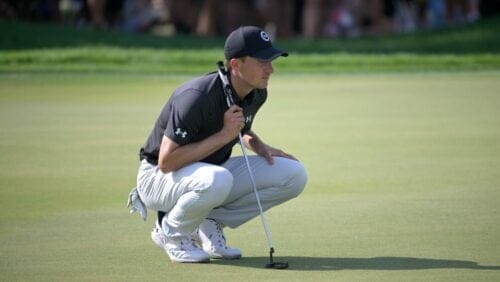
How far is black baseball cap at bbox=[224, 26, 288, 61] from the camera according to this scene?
24.2ft

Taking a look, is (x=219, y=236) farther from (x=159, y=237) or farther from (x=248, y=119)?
(x=248, y=119)

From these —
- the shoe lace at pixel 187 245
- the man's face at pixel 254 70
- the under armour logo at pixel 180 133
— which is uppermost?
the man's face at pixel 254 70

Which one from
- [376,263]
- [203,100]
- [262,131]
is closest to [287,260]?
[376,263]

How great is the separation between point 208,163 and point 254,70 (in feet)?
2.02

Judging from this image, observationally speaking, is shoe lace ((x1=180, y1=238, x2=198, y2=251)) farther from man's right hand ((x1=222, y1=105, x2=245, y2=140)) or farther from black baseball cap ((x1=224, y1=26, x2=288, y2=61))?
black baseball cap ((x1=224, y1=26, x2=288, y2=61))

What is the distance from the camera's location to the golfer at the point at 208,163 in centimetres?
738

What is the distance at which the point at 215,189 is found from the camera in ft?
24.2

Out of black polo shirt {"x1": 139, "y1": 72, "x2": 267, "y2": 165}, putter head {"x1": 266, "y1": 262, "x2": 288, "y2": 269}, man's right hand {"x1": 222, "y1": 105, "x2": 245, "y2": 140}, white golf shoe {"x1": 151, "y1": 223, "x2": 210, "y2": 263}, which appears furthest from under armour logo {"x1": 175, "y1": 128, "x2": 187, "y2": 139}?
putter head {"x1": 266, "y1": 262, "x2": 288, "y2": 269}

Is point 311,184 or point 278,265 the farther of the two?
point 311,184

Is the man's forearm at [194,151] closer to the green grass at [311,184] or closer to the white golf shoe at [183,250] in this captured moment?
the white golf shoe at [183,250]

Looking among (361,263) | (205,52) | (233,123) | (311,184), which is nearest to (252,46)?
(233,123)

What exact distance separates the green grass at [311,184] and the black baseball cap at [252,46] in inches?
45.2

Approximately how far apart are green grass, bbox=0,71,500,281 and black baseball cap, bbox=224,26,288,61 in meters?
1.15

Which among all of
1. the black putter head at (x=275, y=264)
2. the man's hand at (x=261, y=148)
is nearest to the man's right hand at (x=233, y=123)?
the man's hand at (x=261, y=148)
